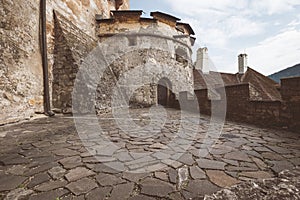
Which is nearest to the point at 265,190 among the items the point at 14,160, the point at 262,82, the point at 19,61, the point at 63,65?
the point at 14,160

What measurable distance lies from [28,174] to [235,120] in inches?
231

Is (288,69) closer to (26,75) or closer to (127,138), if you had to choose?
(127,138)

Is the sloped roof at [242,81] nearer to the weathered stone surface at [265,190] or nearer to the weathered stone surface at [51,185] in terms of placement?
the weathered stone surface at [265,190]

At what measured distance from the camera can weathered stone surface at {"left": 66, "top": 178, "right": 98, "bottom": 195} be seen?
1.49m

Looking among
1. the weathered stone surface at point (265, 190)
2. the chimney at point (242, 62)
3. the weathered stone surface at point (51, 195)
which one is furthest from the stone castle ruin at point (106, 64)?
the chimney at point (242, 62)

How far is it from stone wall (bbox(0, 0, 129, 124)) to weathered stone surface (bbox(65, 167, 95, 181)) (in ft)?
12.4

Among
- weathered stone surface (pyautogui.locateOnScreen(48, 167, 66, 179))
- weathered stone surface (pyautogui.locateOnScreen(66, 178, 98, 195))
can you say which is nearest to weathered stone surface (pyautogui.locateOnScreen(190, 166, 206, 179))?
weathered stone surface (pyautogui.locateOnScreen(66, 178, 98, 195))

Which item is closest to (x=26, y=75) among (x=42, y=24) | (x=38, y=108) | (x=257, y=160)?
(x=38, y=108)

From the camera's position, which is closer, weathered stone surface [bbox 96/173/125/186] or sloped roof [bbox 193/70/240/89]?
weathered stone surface [bbox 96/173/125/186]

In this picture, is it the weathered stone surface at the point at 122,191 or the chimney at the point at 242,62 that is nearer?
the weathered stone surface at the point at 122,191

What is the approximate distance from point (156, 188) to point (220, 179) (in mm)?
711

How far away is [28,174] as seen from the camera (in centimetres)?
181

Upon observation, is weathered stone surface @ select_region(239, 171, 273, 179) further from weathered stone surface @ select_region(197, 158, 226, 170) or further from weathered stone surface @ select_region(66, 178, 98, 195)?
weathered stone surface @ select_region(66, 178, 98, 195)

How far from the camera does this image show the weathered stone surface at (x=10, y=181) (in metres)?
1.55
